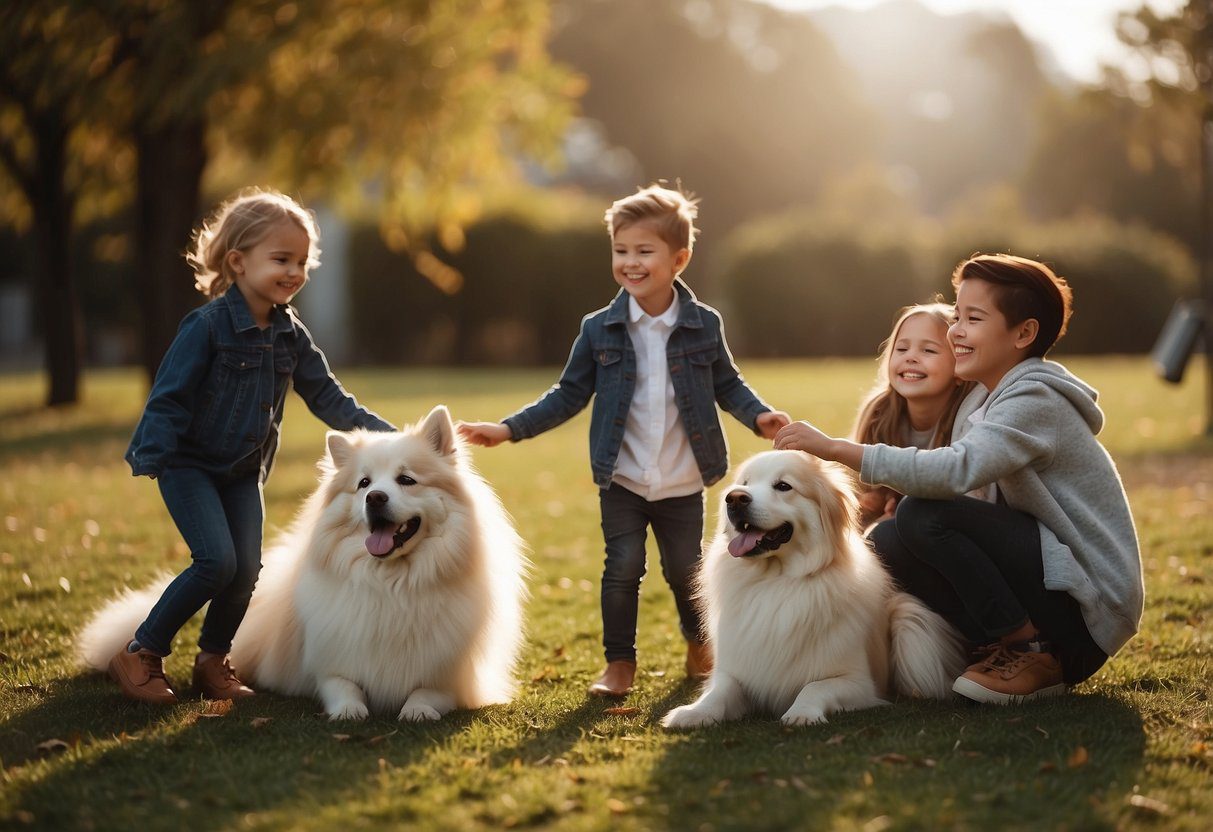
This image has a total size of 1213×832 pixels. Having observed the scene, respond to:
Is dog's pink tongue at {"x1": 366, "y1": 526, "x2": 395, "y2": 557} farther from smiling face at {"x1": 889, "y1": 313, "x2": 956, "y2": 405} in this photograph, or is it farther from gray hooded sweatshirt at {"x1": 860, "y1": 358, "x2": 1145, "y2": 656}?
smiling face at {"x1": 889, "y1": 313, "x2": 956, "y2": 405}

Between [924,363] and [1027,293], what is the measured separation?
1.84 ft

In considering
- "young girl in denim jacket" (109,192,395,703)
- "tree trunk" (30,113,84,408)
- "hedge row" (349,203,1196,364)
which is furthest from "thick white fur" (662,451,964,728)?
"hedge row" (349,203,1196,364)

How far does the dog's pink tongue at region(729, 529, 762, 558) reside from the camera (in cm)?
389

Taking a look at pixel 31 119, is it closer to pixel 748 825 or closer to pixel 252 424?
pixel 252 424

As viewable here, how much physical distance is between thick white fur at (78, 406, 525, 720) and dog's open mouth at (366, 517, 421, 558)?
28 millimetres

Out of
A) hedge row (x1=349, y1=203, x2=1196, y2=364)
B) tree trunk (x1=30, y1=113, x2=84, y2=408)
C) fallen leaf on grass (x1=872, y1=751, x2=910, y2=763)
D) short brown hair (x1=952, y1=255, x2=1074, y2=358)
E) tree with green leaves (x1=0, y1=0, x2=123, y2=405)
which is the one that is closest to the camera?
fallen leaf on grass (x1=872, y1=751, x2=910, y2=763)

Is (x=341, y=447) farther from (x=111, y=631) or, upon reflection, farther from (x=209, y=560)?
(x=111, y=631)

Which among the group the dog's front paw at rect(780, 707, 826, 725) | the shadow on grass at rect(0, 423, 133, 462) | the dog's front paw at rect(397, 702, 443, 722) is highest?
the shadow on grass at rect(0, 423, 133, 462)

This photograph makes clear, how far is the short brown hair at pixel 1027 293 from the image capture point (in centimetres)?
407

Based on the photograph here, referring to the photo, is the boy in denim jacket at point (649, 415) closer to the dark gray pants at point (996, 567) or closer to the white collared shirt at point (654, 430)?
the white collared shirt at point (654, 430)

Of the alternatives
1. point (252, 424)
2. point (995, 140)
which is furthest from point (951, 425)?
point (995, 140)

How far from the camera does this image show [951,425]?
14.8 feet

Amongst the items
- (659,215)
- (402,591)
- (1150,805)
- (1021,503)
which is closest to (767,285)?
(659,215)

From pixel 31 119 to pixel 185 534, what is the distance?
1352 centimetres
